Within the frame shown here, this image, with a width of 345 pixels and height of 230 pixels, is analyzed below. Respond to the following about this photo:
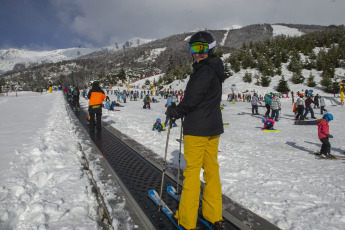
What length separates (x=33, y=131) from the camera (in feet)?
25.2

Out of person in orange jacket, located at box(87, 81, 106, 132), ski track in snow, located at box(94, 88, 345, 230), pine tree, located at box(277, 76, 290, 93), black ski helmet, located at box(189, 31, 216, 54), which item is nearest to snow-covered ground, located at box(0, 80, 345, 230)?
ski track in snow, located at box(94, 88, 345, 230)

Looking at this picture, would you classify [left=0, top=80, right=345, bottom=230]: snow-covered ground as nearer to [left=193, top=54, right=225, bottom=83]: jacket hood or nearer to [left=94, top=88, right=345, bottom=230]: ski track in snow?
[left=94, top=88, right=345, bottom=230]: ski track in snow

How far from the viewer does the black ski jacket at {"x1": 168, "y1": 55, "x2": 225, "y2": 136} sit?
225 centimetres

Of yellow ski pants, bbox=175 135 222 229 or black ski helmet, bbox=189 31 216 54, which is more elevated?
black ski helmet, bbox=189 31 216 54

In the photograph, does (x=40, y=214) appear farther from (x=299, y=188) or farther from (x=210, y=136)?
(x=299, y=188)

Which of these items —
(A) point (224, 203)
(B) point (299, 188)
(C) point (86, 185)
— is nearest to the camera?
(A) point (224, 203)

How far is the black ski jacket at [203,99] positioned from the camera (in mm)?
2254

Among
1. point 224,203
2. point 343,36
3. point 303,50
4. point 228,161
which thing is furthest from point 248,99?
point 224,203

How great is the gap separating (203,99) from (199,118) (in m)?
0.21

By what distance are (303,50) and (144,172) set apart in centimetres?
3898

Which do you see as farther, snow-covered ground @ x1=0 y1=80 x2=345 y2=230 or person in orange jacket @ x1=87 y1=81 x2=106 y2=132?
person in orange jacket @ x1=87 y1=81 x2=106 y2=132

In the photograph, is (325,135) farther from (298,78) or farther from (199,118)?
(298,78)

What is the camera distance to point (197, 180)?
2.39 meters

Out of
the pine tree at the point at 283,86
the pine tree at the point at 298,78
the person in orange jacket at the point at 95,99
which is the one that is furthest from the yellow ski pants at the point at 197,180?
the pine tree at the point at 298,78
